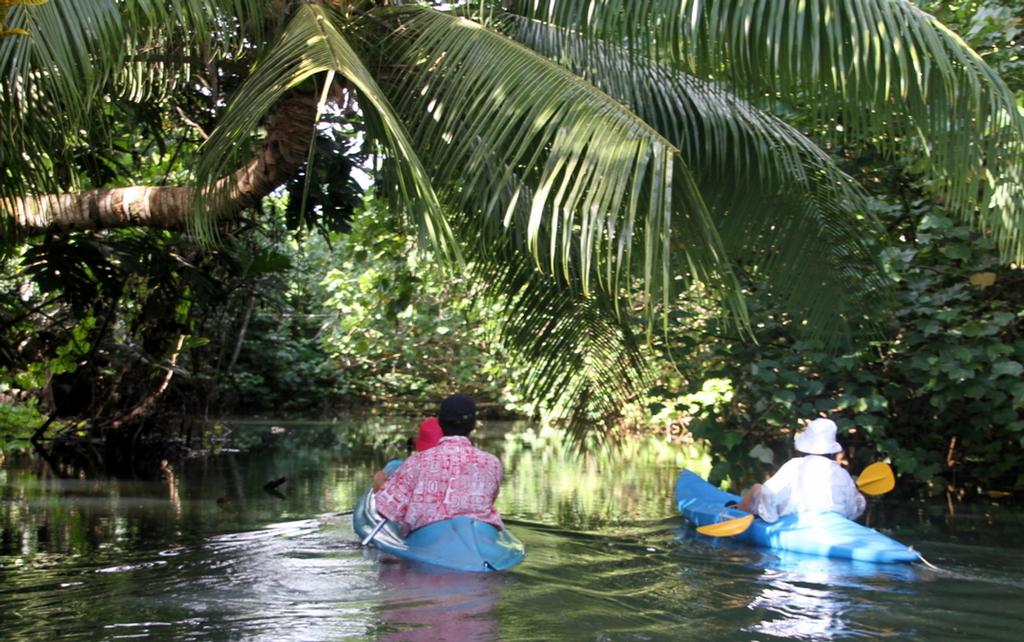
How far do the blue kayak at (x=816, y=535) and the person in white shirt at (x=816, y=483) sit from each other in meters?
0.12

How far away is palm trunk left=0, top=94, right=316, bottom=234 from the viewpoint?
6.08 meters

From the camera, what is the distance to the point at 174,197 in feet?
22.1

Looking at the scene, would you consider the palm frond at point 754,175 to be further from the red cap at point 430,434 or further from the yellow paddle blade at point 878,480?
the red cap at point 430,434

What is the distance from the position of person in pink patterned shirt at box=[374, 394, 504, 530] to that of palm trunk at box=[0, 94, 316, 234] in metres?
1.83

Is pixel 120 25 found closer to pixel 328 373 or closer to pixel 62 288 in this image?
pixel 62 288

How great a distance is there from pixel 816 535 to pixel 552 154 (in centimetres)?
429

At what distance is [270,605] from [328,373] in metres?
20.4

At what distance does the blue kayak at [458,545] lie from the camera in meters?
6.63

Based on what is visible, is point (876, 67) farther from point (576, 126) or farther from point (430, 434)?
point (430, 434)

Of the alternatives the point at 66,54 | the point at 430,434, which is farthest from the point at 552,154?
the point at 430,434

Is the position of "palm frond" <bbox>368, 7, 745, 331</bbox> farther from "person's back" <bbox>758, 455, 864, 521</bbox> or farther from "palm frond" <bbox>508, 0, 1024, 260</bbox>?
"person's back" <bbox>758, 455, 864, 521</bbox>

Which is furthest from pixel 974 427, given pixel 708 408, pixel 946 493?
pixel 708 408

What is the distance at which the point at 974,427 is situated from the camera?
1016 centimetres

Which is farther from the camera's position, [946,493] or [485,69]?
[946,493]
